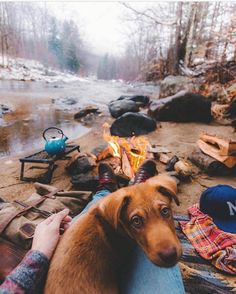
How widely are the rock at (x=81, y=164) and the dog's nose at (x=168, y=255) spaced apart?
3031mm

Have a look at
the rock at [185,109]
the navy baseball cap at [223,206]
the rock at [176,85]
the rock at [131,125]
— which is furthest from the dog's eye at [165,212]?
the rock at [176,85]

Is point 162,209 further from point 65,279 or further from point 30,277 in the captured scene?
point 30,277

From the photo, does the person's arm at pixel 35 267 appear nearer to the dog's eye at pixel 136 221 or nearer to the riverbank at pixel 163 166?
the dog's eye at pixel 136 221

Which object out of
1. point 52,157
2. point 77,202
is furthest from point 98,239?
point 52,157

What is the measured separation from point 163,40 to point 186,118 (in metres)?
13.8

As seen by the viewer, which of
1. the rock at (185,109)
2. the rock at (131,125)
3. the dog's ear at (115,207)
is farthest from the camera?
the rock at (185,109)

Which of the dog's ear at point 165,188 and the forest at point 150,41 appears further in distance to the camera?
the forest at point 150,41

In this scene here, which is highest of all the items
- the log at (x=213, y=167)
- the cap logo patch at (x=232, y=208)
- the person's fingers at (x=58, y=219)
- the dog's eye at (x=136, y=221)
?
the dog's eye at (x=136, y=221)

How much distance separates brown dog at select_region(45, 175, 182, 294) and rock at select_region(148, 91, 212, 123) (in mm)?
6521

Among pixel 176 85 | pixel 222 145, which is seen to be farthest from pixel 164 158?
pixel 176 85

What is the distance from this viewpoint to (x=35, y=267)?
1.23 metres

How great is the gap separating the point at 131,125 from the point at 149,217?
556 centimetres

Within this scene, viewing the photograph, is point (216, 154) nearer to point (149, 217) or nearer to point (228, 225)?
point (228, 225)

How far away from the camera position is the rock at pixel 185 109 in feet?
24.3
